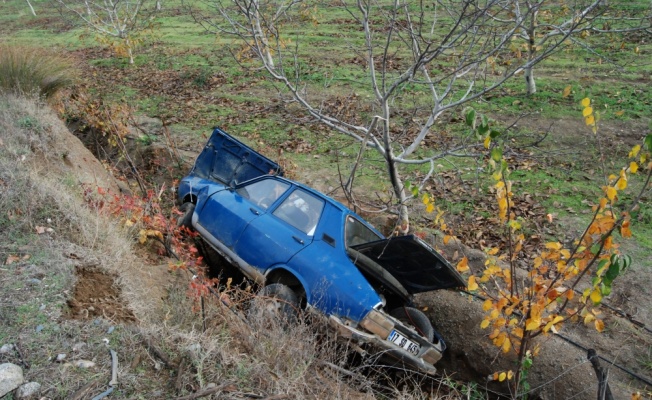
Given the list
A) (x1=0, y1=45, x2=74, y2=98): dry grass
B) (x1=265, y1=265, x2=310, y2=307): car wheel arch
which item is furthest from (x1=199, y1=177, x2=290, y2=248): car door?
(x1=0, y1=45, x2=74, y2=98): dry grass

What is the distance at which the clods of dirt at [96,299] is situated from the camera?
179 inches

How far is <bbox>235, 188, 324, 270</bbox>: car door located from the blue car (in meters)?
0.01

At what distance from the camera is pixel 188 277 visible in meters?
6.06

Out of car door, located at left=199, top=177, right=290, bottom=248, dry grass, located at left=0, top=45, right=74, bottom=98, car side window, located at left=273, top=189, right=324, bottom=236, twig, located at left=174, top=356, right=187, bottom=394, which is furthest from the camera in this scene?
dry grass, located at left=0, top=45, right=74, bottom=98

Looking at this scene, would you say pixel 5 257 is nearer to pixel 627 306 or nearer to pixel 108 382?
pixel 108 382

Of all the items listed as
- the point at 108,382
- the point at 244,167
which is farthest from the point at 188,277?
the point at 244,167

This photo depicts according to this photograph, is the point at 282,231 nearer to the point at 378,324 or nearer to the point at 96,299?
the point at 378,324

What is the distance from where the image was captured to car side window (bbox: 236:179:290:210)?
684cm

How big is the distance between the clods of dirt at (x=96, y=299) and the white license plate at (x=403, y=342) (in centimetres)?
255

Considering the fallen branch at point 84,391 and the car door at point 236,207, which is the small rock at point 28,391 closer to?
the fallen branch at point 84,391

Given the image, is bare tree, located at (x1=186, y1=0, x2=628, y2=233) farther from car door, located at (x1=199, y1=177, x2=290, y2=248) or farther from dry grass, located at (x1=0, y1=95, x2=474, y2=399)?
dry grass, located at (x1=0, y1=95, x2=474, y2=399)

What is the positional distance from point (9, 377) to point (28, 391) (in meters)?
0.17

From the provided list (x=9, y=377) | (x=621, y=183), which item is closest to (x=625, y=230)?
(x=621, y=183)

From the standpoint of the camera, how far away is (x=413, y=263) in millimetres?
5605
